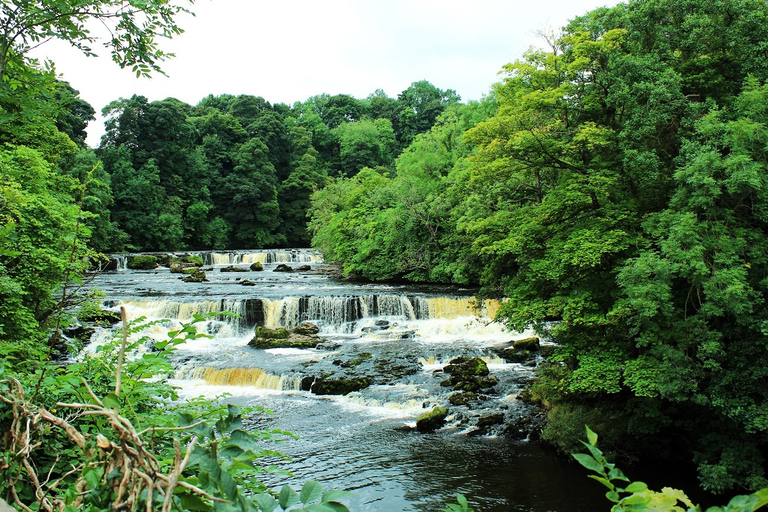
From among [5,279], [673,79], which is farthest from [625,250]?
[5,279]

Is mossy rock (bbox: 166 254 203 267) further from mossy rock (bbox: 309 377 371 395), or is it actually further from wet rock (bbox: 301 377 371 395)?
mossy rock (bbox: 309 377 371 395)

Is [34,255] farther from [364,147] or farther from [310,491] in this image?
[364,147]

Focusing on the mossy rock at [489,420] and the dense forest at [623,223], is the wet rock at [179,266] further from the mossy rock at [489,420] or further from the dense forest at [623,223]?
the mossy rock at [489,420]

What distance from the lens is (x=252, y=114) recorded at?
192 ft

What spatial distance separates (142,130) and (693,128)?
45746 millimetres

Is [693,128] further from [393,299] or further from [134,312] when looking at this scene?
[134,312]

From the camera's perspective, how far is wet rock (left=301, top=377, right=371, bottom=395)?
42.7 feet

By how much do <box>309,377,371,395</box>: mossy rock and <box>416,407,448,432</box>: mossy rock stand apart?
2649 mm

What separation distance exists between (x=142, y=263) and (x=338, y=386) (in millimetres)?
24240

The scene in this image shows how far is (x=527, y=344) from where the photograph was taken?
15.8 meters

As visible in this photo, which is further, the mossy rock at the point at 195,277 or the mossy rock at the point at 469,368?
the mossy rock at the point at 195,277

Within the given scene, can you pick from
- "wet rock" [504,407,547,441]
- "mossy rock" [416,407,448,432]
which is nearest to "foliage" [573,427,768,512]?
"wet rock" [504,407,547,441]

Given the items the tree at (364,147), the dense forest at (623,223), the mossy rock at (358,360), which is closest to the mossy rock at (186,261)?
the dense forest at (623,223)

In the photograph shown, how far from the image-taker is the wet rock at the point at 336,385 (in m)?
13.0
